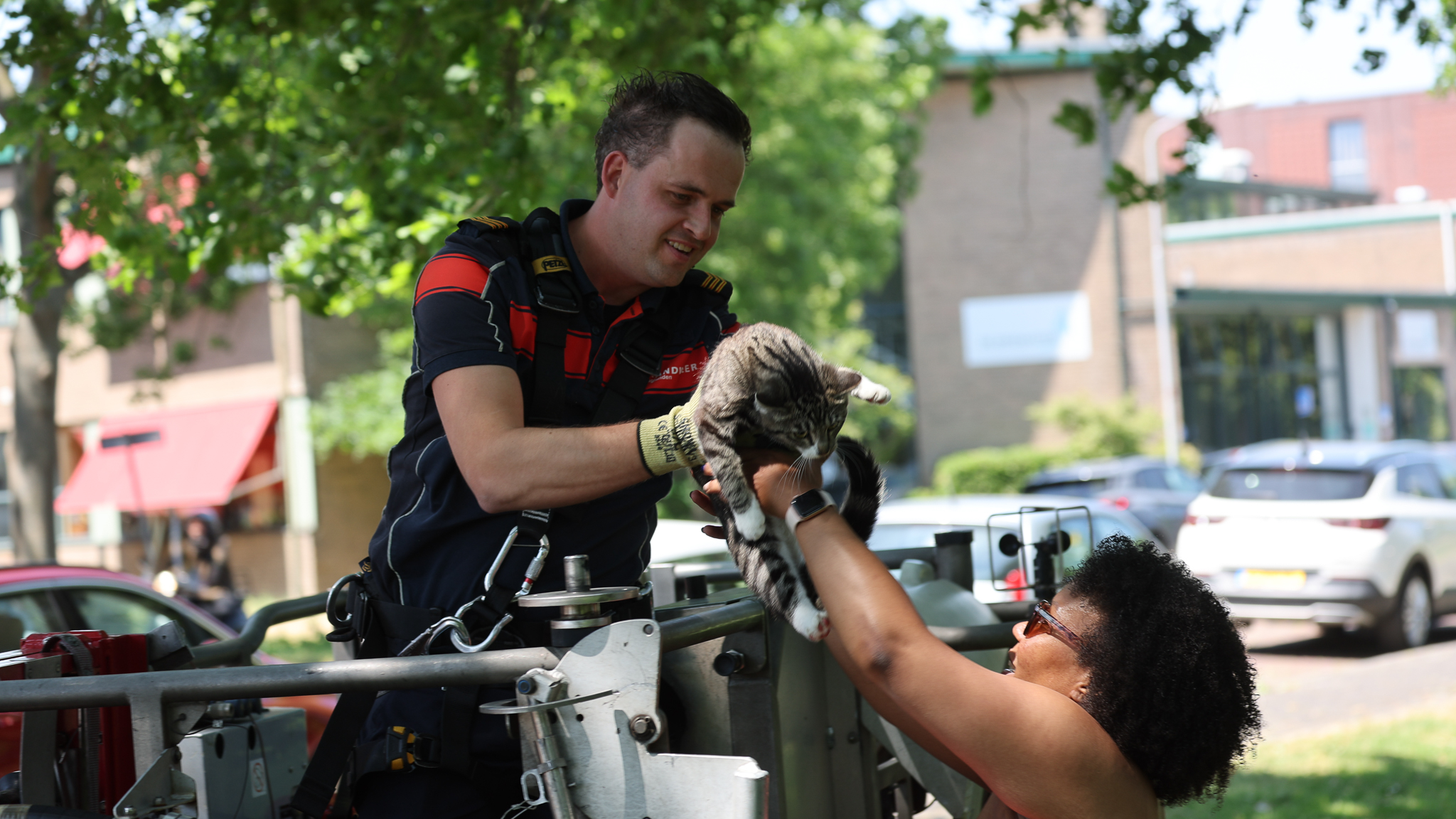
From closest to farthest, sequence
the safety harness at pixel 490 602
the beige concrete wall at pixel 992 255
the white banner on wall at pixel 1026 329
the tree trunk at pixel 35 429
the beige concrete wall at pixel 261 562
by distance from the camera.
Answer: the safety harness at pixel 490 602 → the tree trunk at pixel 35 429 → the beige concrete wall at pixel 261 562 → the beige concrete wall at pixel 992 255 → the white banner on wall at pixel 1026 329

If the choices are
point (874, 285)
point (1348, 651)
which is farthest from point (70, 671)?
point (874, 285)

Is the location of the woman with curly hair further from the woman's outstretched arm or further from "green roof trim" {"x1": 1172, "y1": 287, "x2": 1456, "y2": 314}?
"green roof trim" {"x1": 1172, "y1": 287, "x2": 1456, "y2": 314}

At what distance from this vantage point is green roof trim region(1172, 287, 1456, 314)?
3216 centimetres

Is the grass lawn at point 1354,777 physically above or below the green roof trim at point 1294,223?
below

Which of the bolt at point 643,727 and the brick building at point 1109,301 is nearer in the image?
the bolt at point 643,727

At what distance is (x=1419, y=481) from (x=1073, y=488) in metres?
5.75

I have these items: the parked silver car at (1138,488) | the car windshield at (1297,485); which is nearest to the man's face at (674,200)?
the car windshield at (1297,485)

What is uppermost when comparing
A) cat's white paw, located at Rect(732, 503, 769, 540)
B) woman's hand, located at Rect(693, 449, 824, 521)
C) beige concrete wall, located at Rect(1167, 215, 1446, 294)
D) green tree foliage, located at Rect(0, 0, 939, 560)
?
beige concrete wall, located at Rect(1167, 215, 1446, 294)

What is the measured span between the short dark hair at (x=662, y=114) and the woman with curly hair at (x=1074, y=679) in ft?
2.23

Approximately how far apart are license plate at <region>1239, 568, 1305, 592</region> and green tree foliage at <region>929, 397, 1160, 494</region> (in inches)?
591

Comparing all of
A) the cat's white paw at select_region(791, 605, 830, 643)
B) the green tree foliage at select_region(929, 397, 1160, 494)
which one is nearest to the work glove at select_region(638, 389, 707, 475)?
the cat's white paw at select_region(791, 605, 830, 643)

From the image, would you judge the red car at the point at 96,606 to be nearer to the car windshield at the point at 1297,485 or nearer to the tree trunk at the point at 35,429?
the tree trunk at the point at 35,429

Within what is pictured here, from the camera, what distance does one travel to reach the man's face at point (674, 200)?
230cm

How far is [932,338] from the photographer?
107ft
